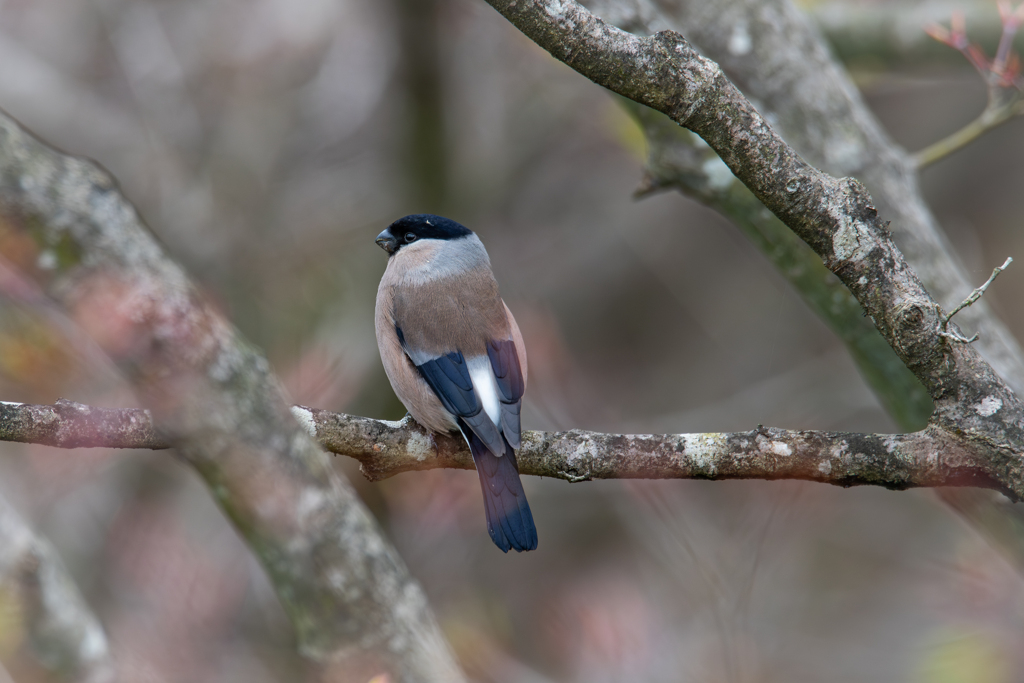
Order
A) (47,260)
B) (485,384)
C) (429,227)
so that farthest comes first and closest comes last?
(429,227)
(47,260)
(485,384)

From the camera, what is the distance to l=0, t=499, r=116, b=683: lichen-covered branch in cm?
345

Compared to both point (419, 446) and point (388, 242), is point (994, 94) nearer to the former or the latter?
point (388, 242)

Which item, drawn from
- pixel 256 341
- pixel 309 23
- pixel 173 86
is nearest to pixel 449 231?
pixel 256 341

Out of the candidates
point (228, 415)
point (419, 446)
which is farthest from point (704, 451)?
point (228, 415)

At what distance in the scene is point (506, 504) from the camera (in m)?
3.02

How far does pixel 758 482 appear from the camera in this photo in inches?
159

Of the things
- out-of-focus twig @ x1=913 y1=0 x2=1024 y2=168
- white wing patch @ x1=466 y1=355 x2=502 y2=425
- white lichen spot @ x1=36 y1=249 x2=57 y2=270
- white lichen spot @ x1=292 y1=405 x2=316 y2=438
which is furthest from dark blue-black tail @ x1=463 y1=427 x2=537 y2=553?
out-of-focus twig @ x1=913 y1=0 x2=1024 y2=168

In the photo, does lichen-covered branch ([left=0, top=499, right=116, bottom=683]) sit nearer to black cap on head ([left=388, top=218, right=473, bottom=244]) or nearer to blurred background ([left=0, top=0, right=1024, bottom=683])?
blurred background ([left=0, top=0, right=1024, bottom=683])

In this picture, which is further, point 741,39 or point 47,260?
point 741,39

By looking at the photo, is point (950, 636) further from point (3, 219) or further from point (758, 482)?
point (3, 219)

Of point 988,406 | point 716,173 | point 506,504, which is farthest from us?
point 716,173

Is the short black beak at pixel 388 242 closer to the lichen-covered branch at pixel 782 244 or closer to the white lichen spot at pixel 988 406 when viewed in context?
the lichen-covered branch at pixel 782 244

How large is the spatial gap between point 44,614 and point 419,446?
185 centimetres

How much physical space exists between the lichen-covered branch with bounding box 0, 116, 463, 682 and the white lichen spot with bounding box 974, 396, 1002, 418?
7.41 ft
